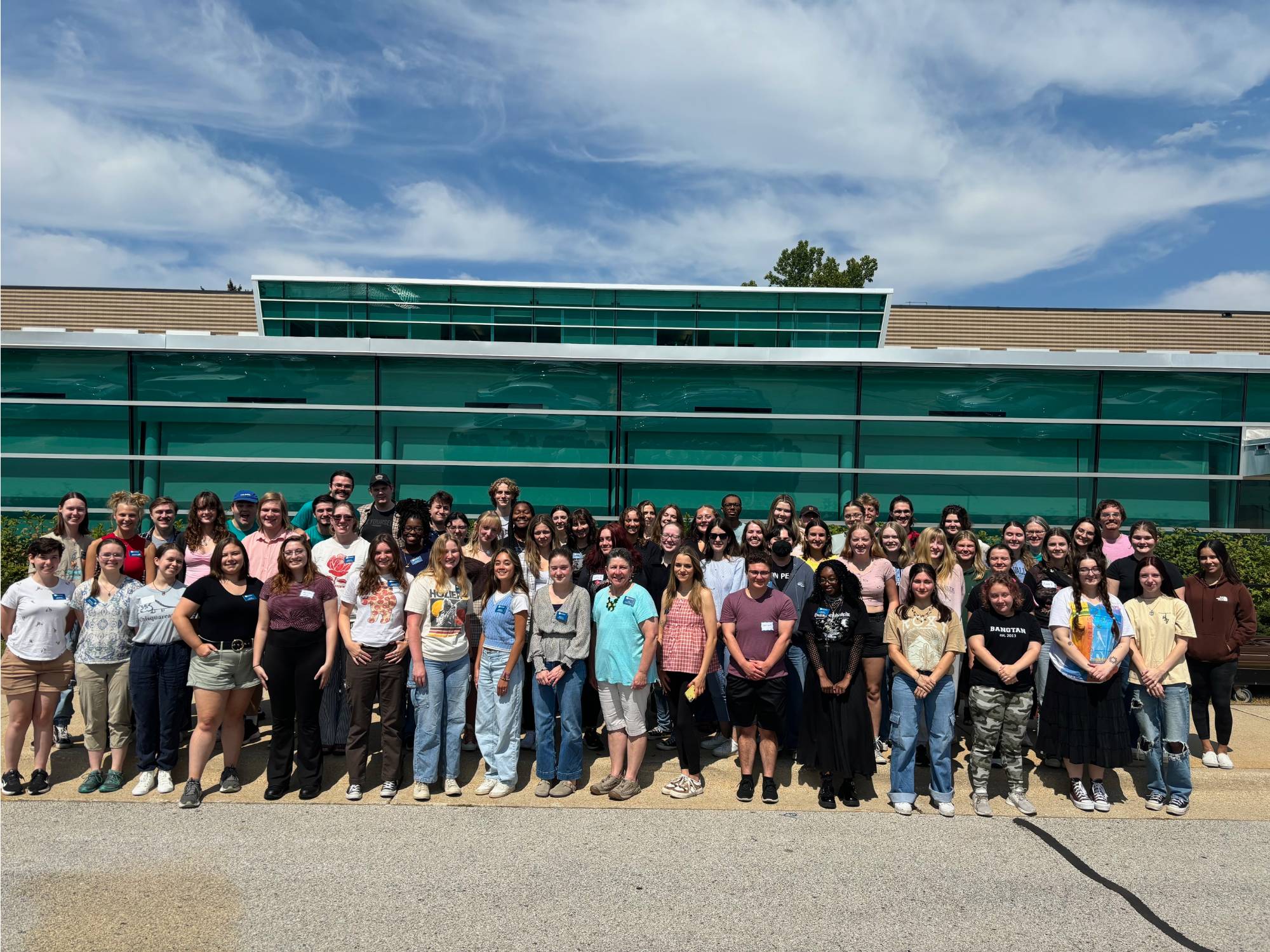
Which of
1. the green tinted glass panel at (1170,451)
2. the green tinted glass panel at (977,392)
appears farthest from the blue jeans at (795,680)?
the green tinted glass panel at (1170,451)

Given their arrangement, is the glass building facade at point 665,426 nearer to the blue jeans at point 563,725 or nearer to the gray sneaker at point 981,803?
the blue jeans at point 563,725

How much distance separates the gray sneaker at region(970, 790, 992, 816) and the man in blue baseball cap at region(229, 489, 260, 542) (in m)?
5.86

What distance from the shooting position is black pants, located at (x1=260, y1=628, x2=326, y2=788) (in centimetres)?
548

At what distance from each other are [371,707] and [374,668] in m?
0.26

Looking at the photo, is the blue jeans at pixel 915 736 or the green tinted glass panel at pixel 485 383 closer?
the blue jeans at pixel 915 736

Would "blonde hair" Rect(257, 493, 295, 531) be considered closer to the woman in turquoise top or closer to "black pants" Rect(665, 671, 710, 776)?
the woman in turquoise top

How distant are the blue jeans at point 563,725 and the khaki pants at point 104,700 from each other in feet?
9.22

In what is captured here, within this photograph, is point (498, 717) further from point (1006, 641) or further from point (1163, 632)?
point (1163, 632)

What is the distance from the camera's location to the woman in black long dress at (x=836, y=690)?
5555mm

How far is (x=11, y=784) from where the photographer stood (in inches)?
218

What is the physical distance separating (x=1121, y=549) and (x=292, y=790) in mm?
6920

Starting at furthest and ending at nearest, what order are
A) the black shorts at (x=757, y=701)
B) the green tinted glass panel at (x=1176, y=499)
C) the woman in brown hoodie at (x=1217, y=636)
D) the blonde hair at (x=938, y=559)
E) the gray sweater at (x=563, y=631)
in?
the green tinted glass panel at (x=1176, y=499)
the woman in brown hoodie at (x=1217, y=636)
the blonde hair at (x=938, y=559)
the gray sweater at (x=563, y=631)
the black shorts at (x=757, y=701)

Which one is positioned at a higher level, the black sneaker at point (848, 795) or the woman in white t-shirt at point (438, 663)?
the woman in white t-shirt at point (438, 663)

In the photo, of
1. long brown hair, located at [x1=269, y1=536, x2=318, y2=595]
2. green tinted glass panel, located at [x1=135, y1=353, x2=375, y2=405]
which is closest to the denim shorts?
long brown hair, located at [x1=269, y1=536, x2=318, y2=595]
